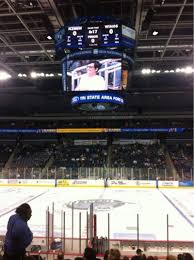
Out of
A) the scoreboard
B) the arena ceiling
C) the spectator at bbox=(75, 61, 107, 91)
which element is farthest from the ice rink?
the arena ceiling

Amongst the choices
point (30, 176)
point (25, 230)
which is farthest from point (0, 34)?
point (25, 230)

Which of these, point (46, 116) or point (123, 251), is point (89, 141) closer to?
point (46, 116)

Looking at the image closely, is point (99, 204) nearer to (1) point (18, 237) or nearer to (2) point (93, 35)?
(2) point (93, 35)

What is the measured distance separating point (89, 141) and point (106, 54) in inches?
720

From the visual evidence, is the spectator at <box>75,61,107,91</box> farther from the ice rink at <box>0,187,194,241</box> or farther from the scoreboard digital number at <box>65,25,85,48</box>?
the ice rink at <box>0,187,194,241</box>

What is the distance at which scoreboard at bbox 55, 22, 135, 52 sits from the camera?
8.26 m

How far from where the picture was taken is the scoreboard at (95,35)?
8258mm

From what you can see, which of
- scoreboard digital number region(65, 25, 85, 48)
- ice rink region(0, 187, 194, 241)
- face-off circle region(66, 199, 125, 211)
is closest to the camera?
ice rink region(0, 187, 194, 241)

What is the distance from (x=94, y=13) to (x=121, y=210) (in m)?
5.94

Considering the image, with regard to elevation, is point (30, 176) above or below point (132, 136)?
below

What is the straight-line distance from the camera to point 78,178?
1755 centimetres

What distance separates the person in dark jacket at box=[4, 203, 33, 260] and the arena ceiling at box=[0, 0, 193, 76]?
692 cm

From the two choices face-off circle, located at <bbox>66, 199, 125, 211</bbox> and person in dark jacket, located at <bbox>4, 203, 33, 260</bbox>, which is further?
face-off circle, located at <bbox>66, 199, 125, 211</bbox>

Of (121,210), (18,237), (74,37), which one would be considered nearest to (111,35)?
(74,37)
